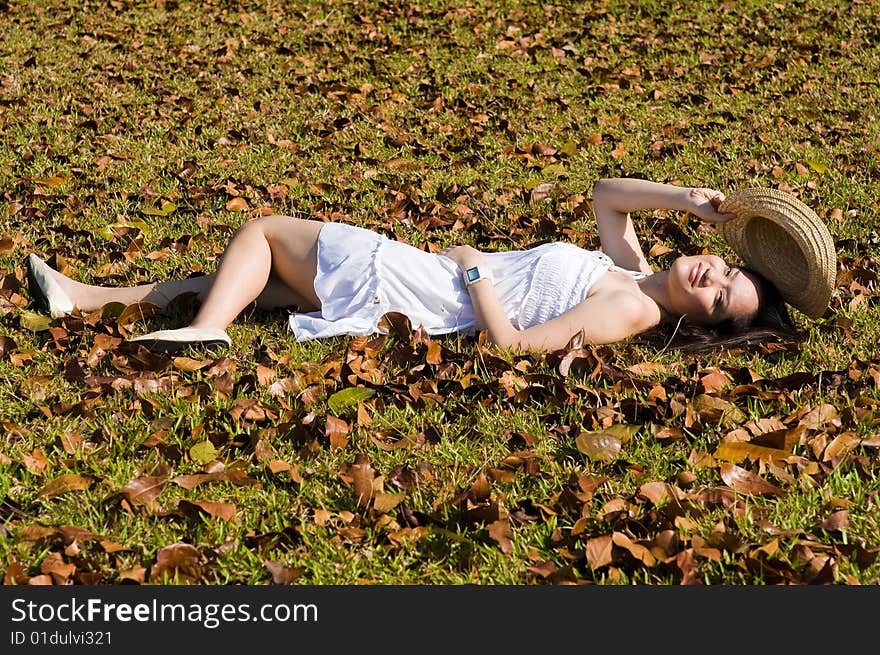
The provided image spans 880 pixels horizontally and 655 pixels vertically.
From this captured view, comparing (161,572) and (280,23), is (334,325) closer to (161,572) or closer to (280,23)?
(161,572)

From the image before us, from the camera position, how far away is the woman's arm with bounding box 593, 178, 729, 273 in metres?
4.58

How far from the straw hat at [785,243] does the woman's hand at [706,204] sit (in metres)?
0.03

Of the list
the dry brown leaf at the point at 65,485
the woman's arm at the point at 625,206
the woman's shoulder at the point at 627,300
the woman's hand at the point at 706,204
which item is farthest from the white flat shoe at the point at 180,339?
the woman's hand at the point at 706,204

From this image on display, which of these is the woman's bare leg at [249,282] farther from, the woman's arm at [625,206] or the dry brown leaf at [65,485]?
the woman's arm at [625,206]

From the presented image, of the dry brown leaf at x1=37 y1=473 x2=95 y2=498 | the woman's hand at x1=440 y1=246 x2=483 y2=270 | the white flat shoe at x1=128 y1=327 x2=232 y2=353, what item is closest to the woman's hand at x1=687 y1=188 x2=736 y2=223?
the woman's hand at x1=440 y1=246 x2=483 y2=270

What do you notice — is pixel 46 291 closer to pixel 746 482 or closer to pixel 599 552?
pixel 599 552

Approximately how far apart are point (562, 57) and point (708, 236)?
497cm

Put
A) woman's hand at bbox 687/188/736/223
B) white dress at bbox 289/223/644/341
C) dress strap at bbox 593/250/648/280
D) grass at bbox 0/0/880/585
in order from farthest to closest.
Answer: dress strap at bbox 593/250/648/280, woman's hand at bbox 687/188/736/223, white dress at bbox 289/223/644/341, grass at bbox 0/0/880/585

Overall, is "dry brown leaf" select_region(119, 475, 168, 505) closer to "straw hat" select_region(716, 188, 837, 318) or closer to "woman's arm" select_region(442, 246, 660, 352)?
"woman's arm" select_region(442, 246, 660, 352)

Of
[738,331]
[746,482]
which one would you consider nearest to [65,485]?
[746,482]

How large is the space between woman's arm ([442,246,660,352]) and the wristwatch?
1cm

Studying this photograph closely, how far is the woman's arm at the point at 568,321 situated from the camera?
4148 millimetres

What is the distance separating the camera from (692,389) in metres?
3.86

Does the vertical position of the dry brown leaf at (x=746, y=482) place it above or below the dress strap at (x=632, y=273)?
below
